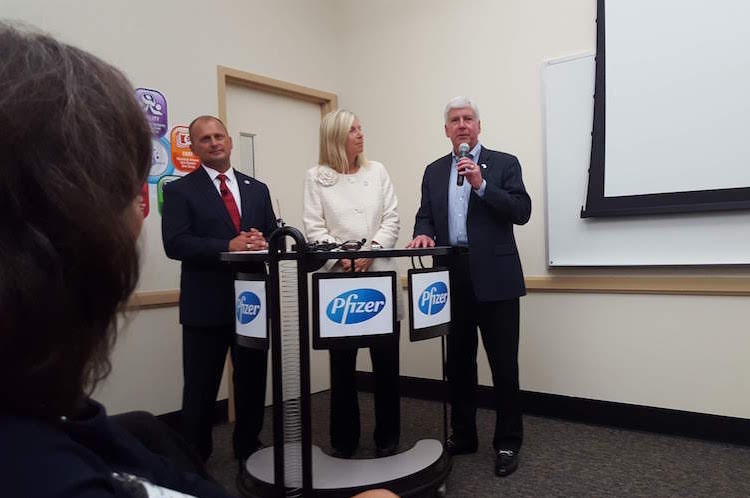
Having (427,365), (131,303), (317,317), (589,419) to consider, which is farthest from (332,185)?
(131,303)

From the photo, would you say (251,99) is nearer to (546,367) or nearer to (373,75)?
(373,75)

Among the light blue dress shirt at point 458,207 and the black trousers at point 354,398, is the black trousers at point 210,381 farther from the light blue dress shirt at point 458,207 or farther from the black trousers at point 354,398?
the light blue dress shirt at point 458,207

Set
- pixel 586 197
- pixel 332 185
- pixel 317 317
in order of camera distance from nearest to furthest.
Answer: pixel 317 317, pixel 332 185, pixel 586 197

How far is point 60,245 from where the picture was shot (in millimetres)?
405

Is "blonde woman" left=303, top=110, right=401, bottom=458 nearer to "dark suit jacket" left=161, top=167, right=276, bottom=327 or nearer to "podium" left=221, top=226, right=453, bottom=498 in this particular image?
"podium" left=221, top=226, right=453, bottom=498

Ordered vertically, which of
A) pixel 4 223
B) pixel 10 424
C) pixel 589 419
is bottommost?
pixel 589 419

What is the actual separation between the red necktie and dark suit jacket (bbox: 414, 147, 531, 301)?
0.95 metres

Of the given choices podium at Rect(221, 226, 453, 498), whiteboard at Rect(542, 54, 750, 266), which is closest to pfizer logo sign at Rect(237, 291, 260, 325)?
podium at Rect(221, 226, 453, 498)

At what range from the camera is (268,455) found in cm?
215

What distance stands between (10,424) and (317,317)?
52.2 inches

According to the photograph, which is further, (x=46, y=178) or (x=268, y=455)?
(x=268, y=455)

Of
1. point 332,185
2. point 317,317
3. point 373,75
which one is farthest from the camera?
point 373,75

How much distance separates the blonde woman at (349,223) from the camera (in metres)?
2.48

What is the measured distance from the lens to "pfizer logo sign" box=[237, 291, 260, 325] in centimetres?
178
